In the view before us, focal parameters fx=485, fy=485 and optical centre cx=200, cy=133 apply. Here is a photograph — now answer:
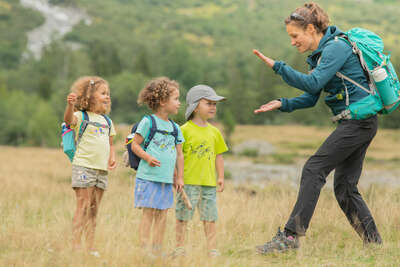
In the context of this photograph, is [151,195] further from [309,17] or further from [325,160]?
[309,17]

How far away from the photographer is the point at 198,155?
182 inches

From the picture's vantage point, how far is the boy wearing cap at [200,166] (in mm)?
4582

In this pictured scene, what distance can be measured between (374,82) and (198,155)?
1.79 meters

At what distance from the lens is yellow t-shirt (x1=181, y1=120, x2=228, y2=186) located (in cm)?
460

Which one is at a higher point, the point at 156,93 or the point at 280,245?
the point at 156,93

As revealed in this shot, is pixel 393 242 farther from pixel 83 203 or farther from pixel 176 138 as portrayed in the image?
pixel 83 203

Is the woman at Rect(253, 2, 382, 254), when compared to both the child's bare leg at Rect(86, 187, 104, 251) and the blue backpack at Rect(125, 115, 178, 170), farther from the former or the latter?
the child's bare leg at Rect(86, 187, 104, 251)

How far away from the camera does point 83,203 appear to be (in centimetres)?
448

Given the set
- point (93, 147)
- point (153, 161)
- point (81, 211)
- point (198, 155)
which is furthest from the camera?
point (198, 155)

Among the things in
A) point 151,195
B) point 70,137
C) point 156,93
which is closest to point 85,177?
point 70,137

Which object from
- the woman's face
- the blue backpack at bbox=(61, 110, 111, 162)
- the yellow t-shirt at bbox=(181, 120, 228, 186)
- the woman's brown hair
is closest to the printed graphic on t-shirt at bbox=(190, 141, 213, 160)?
the yellow t-shirt at bbox=(181, 120, 228, 186)

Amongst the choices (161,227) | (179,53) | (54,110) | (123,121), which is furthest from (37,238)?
(179,53)

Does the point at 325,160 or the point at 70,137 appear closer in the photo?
the point at 70,137

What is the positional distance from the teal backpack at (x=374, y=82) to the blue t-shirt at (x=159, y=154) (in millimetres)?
1712
